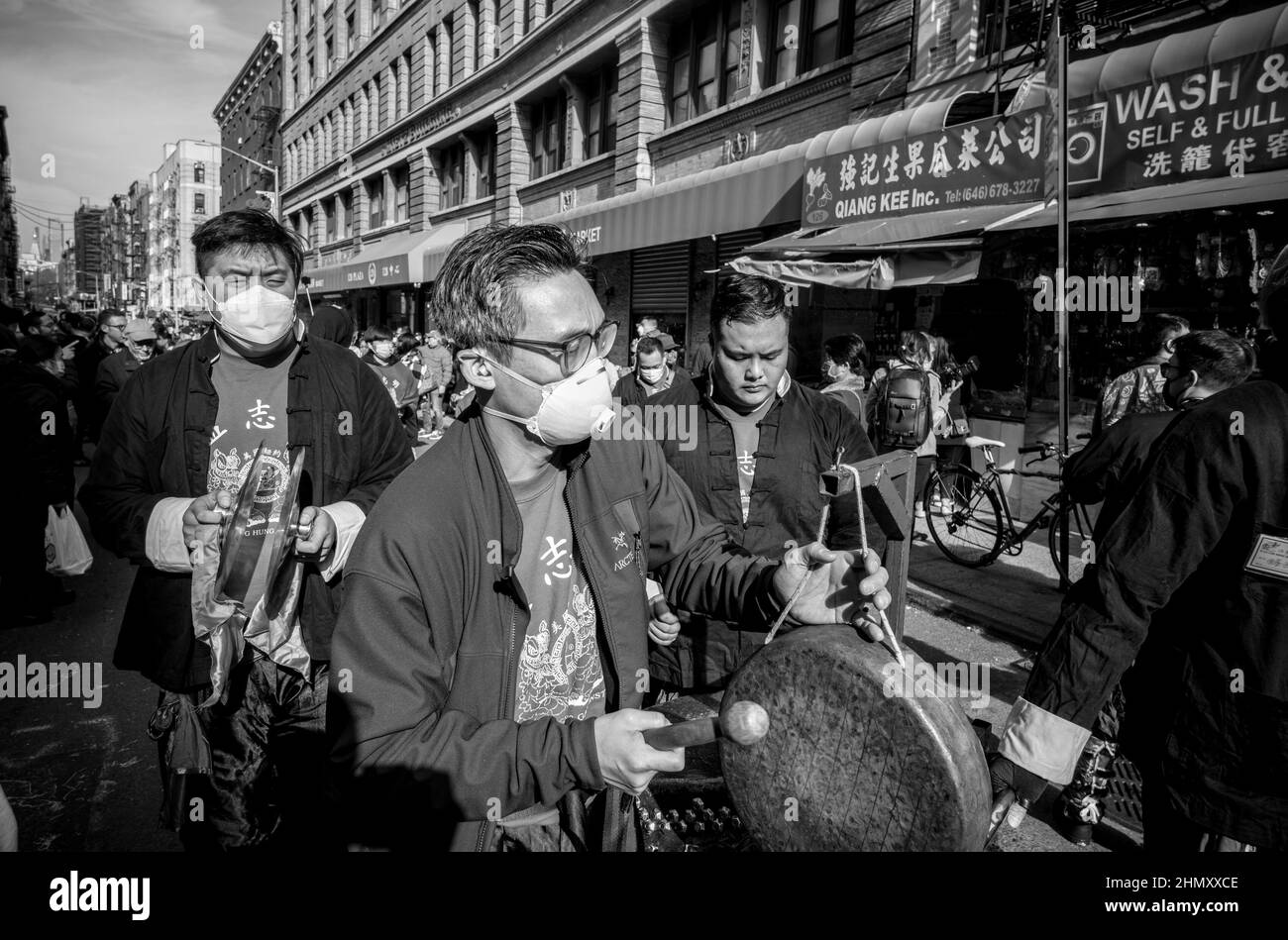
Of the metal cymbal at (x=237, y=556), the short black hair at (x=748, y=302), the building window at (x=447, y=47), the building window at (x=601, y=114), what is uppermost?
the building window at (x=447, y=47)

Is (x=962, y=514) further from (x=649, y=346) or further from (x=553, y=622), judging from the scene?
(x=553, y=622)

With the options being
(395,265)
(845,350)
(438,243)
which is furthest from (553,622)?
(438,243)

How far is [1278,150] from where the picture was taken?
636cm

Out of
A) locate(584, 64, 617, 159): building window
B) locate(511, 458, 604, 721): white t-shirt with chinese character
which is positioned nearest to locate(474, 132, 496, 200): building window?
locate(584, 64, 617, 159): building window

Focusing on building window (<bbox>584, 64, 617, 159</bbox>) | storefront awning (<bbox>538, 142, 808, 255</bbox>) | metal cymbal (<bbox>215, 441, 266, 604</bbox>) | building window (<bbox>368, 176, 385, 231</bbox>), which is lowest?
metal cymbal (<bbox>215, 441, 266, 604</bbox>)

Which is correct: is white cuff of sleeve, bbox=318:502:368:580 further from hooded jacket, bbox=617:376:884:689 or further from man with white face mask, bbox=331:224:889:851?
hooded jacket, bbox=617:376:884:689

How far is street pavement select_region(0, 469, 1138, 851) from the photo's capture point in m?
3.24

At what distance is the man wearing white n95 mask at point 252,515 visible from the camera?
222 cm

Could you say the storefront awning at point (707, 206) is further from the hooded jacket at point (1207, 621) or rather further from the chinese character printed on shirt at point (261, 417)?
the hooded jacket at point (1207, 621)

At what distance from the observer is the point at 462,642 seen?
1.58 m

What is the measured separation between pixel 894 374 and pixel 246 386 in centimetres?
607

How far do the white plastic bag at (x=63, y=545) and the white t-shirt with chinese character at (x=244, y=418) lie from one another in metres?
4.16

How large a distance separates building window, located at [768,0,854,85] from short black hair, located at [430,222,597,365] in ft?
38.6

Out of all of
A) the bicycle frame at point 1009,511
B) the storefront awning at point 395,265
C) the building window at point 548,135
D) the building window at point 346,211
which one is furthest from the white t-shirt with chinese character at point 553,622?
the building window at point 346,211
